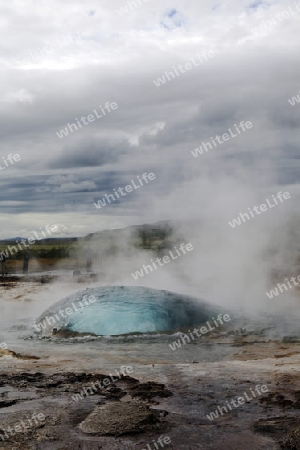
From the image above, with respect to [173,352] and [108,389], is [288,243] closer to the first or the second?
[173,352]

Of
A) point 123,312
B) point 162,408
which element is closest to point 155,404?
point 162,408

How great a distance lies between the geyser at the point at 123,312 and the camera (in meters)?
10.8

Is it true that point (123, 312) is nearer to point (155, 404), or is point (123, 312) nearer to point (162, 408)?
point (155, 404)

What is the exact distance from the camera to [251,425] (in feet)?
16.3

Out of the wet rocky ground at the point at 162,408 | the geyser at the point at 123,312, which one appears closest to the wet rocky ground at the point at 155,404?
the wet rocky ground at the point at 162,408

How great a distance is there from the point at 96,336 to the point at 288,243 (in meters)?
19.3

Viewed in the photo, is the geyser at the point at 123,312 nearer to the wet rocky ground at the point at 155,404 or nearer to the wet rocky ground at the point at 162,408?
the wet rocky ground at the point at 155,404

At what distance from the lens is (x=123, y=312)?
11.1 meters

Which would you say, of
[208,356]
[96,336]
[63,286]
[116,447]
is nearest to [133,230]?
[63,286]

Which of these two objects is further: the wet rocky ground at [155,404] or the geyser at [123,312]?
the geyser at [123,312]

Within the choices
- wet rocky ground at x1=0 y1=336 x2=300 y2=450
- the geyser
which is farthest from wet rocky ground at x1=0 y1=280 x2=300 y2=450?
the geyser

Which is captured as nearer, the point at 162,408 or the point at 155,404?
the point at 162,408

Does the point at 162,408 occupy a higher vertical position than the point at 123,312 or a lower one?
lower

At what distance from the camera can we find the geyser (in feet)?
35.3
